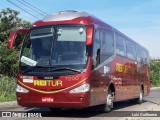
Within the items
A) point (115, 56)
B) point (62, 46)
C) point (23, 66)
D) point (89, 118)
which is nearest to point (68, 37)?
point (62, 46)

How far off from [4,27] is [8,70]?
5084 millimetres

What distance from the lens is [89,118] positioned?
12672 millimetres

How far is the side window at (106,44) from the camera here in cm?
1394

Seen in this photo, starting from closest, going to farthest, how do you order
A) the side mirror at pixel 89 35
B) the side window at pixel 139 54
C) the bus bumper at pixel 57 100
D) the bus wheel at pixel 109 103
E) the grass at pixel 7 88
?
the side mirror at pixel 89 35 < the bus bumper at pixel 57 100 < the bus wheel at pixel 109 103 < the grass at pixel 7 88 < the side window at pixel 139 54

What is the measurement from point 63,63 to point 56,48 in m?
0.59

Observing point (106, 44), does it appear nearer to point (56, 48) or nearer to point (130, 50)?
point (56, 48)

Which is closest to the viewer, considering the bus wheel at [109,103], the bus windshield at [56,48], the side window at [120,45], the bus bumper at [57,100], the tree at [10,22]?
the bus bumper at [57,100]

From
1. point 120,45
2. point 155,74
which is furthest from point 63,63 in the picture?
→ point 155,74

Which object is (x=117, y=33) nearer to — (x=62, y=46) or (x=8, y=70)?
(x=62, y=46)

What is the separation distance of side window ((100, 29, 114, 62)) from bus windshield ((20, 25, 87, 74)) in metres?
1.43

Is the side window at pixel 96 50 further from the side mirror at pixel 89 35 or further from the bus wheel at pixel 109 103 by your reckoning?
the bus wheel at pixel 109 103

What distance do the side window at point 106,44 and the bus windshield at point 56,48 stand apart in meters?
1.43

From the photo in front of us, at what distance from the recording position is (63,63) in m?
12.3

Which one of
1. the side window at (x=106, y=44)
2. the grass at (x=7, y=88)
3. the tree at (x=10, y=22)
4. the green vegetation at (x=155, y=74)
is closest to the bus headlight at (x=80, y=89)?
the side window at (x=106, y=44)
